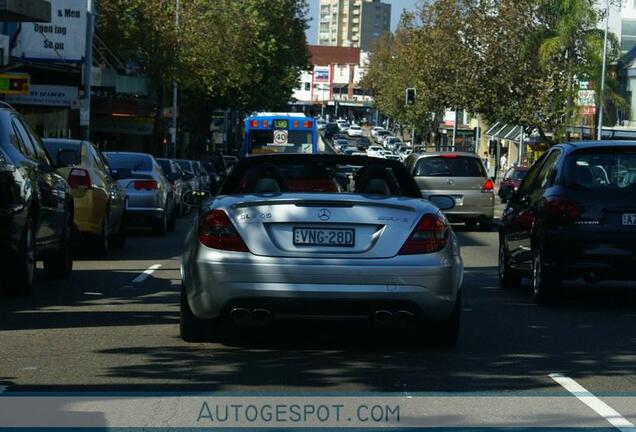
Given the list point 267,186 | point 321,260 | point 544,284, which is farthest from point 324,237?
point 544,284

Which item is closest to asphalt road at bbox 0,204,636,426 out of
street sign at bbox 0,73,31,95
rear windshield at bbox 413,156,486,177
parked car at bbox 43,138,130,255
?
parked car at bbox 43,138,130,255

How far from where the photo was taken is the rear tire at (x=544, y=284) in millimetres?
13203

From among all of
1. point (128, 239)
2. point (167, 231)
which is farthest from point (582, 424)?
point (167, 231)

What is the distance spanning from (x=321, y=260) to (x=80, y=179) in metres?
9.05

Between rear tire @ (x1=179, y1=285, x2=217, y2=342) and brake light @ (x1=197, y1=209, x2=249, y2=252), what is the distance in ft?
1.78

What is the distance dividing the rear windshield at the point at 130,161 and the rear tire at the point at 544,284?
1267cm

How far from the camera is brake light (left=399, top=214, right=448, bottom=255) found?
9562 millimetres

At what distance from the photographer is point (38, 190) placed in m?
13.7

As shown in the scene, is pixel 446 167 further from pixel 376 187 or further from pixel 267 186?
pixel 267 186

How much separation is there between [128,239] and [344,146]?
77051mm

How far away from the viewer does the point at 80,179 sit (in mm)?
17922

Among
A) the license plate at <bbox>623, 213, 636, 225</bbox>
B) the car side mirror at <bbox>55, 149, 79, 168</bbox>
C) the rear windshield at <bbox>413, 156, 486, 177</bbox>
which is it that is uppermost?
the car side mirror at <bbox>55, 149, 79, 168</bbox>

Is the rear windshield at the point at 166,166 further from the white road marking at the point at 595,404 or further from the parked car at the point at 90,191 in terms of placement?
the white road marking at the point at 595,404

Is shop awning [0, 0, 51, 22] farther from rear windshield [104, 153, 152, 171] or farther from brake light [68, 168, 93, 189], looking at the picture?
brake light [68, 168, 93, 189]
